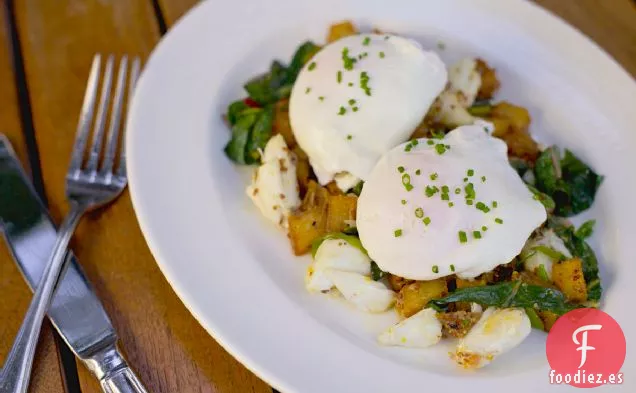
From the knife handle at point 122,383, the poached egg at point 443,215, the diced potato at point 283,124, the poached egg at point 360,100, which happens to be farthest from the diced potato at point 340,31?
the knife handle at point 122,383

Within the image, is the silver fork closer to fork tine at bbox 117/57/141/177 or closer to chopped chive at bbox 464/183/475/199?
fork tine at bbox 117/57/141/177

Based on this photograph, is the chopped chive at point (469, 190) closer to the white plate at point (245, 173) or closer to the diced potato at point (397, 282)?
the diced potato at point (397, 282)

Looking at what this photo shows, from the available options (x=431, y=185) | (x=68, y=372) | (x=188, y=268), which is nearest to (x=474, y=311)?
(x=431, y=185)

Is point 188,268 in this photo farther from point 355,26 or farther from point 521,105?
point 521,105

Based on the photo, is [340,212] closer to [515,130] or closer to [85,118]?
[515,130]

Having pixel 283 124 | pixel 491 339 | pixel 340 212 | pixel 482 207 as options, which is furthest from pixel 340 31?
pixel 491 339

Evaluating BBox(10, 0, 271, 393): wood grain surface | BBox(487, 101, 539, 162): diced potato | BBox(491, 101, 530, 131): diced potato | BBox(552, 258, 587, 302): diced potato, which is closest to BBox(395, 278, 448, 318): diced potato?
BBox(552, 258, 587, 302): diced potato
